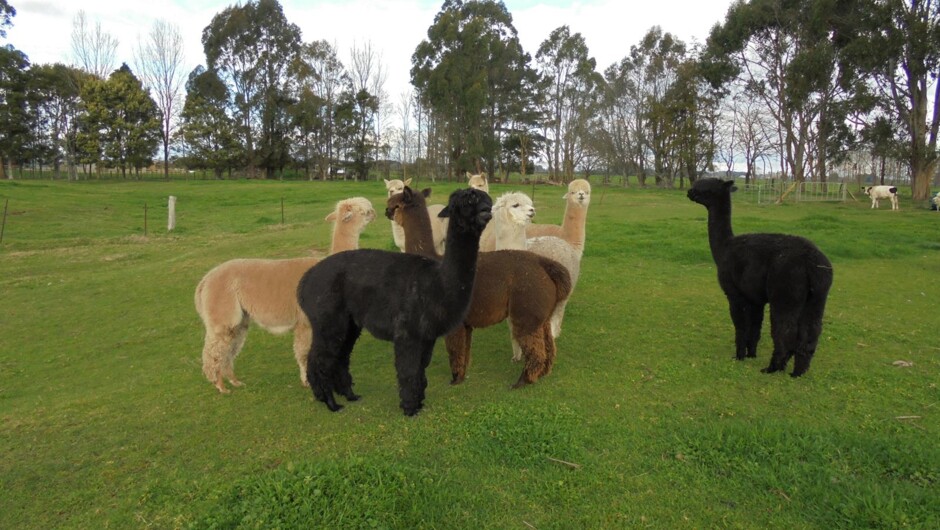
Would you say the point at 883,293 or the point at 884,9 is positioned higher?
the point at 884,9

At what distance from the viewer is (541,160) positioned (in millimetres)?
54562

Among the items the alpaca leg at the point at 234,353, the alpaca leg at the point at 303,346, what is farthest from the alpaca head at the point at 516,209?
A: the alpaca leg at the point at 234,353

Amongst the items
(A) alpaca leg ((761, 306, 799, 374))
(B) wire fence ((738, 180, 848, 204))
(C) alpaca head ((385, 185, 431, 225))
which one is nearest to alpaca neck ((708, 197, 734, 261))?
(A) alpaca leg ((761, 306, 799, 374))

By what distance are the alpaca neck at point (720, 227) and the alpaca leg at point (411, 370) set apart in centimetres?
344

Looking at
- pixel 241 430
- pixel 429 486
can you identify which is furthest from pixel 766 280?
pixel 241 430

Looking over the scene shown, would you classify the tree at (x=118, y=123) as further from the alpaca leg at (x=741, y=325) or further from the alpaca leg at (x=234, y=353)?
the alpaca leg at (x=741, y=325)

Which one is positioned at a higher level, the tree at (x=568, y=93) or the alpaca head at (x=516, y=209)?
the tree at (x=568, y=93)

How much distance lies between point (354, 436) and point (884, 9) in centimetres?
3567

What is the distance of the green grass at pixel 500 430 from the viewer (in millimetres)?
3051

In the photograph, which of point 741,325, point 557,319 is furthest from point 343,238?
point 741,325

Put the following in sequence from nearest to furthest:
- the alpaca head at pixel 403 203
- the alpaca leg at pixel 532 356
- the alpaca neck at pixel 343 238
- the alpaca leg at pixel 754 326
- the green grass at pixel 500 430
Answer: the green grass at pixel 500 430
the alpaca leg at pixel 532 356
the alpaca leg at pixel 754 326
the alpaca head at pixel 403 203
the alpaca neck at pixel 343 238

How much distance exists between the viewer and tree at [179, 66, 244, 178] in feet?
165

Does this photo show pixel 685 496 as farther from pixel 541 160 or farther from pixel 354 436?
pixel 541 160

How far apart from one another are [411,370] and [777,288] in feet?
11.3
